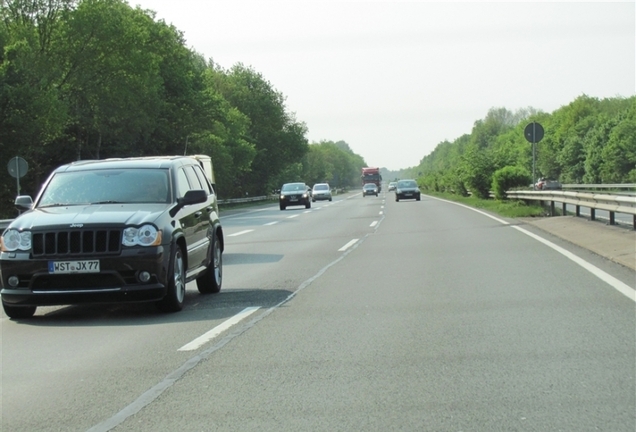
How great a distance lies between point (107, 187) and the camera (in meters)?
10.3

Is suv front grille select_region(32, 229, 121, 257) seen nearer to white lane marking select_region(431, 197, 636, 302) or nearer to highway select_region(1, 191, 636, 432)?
highway select_region(1, 191, 636, 432)

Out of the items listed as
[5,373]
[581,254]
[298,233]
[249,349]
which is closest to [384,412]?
[249,349]

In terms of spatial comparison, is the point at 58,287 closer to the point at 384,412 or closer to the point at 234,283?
the point at 234,283

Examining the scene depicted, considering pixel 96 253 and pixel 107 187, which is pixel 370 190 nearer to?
pixel 107 187

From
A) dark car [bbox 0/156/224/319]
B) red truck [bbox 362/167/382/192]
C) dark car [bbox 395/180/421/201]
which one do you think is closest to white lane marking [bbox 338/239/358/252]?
dark car [bbox 0/156/224/319]

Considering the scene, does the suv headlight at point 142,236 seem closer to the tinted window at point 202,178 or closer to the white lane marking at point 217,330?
the white lane marking at point 217,330

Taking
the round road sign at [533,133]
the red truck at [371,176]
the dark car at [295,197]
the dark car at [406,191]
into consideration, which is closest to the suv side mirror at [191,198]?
the round road sign at [533,133]

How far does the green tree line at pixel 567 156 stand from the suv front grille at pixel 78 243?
100 feet

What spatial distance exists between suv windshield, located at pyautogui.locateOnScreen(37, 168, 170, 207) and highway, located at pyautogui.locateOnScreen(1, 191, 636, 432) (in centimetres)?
124

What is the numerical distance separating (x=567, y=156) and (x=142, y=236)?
121154 millimetres

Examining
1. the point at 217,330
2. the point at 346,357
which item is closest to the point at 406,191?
the point at 217,330

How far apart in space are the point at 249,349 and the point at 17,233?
3292 millimetres

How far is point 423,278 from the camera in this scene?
1230 cm

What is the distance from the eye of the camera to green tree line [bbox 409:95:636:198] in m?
48.5
